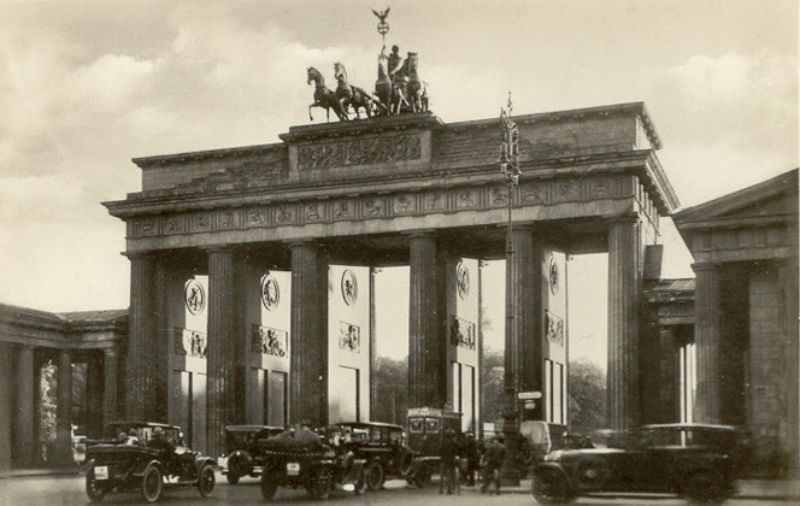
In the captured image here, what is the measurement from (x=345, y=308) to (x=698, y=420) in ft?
81.4

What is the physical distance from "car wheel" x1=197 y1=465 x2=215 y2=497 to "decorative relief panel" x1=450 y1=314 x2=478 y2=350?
23.5m

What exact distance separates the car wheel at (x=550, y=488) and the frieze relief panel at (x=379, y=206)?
2195cm

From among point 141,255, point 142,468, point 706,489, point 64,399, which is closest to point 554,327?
point 141,255

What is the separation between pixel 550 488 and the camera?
1214 inches

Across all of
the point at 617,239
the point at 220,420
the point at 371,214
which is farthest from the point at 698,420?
the point at 220,420

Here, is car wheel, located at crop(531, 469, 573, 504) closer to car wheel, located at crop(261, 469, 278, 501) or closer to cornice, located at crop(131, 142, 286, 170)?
car wheel, located at crop(261, 469, 278, 501)

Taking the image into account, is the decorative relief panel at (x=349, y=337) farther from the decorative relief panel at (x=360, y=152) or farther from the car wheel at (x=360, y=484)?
the car wheel at (x=360, y=484)

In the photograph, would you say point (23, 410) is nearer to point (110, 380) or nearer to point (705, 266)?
point (110, 380)

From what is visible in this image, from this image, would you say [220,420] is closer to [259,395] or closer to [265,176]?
[259,395]

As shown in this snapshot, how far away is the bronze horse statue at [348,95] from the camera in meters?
54.2

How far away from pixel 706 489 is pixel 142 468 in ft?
47.0

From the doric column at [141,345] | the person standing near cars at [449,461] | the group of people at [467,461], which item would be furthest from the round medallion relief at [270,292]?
the person standing near cars at [449,461]

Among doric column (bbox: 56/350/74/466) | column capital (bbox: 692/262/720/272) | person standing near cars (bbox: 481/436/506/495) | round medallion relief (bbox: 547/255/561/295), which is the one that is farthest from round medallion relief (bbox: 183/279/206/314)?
person standing near cars (bbox: 481/436/506/495)

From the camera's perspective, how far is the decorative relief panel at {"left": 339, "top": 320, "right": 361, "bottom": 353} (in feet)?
204
